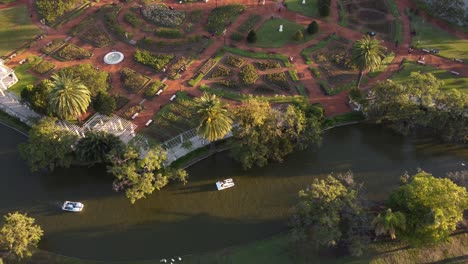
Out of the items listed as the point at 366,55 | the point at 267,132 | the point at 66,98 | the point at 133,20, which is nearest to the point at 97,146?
the point at 66,98

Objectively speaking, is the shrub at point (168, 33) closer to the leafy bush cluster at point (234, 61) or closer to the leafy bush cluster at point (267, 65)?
the leafy bush cluster at point (234, 61)

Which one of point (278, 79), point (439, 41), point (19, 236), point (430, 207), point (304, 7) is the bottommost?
point (19, 236)

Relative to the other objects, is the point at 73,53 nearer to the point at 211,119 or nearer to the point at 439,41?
the point at 211,119

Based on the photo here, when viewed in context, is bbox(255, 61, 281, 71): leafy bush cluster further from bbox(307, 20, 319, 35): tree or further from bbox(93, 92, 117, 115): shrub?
bbox(93, 92, 117, 115): shrub

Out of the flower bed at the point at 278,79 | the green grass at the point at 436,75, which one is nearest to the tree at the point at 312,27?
the flower bed at the point at 278,79

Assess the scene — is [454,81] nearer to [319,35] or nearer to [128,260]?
[319,35]
